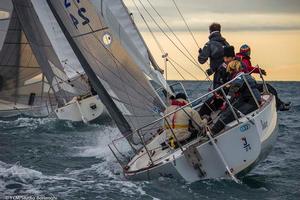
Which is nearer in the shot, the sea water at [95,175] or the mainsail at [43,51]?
the sea water at [95,175]

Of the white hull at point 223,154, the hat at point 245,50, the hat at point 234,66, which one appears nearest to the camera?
the white hull at point 223,154

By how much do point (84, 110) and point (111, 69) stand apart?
33.1 feet

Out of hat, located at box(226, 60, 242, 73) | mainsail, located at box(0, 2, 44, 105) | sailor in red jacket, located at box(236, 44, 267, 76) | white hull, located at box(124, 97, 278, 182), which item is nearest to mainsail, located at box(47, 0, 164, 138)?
sailor in red jacket, located at box(236, 44, 267, 76)

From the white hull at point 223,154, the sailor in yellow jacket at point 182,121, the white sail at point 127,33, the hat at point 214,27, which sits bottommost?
the white hull at point 223,154

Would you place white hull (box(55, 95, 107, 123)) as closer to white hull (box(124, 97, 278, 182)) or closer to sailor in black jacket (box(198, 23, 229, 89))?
sailor in black jacket (box(198, 23, 229, 89))

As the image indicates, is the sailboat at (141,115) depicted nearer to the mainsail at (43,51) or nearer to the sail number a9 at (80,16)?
the sail number a9 at (80,16)

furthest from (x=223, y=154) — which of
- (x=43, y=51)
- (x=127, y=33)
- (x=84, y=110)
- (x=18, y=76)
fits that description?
(x=18, y=76)

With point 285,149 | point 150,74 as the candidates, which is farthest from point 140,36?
point 285,149

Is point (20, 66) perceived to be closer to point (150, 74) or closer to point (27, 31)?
point (27, 31)

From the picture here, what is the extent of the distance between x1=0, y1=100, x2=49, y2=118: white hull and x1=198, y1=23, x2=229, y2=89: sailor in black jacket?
16.6 meters

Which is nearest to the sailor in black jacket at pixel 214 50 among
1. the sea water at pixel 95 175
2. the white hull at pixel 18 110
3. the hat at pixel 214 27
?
the hat at pixel 214 27

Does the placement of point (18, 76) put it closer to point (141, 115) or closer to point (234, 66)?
point (141, 115)

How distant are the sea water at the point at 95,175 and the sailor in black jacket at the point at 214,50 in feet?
7.47

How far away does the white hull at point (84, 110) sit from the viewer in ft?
80.6
